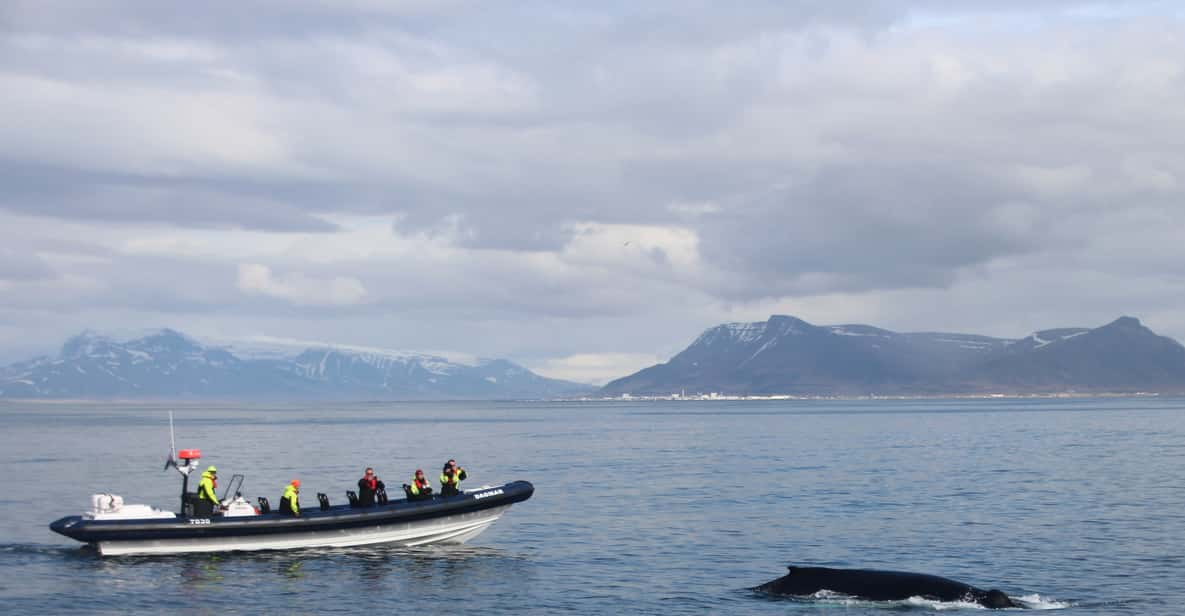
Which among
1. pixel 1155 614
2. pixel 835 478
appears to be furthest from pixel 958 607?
pixel 835 478

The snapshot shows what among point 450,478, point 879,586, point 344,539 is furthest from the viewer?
point 450,478

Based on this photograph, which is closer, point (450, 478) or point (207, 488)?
point (207, 488)

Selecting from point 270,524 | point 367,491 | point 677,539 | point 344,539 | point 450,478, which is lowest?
point 677,539

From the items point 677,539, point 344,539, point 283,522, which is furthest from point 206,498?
point 677,539

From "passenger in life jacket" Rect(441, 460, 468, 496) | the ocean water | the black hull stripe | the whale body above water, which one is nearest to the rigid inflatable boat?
the black hull stripe

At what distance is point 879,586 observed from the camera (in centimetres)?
3697

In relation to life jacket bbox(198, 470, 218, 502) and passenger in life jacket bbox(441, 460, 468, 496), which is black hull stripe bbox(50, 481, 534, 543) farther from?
life jacket bbox(198, 470, 218, 502)

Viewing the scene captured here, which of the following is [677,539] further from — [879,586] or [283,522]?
[283,522]

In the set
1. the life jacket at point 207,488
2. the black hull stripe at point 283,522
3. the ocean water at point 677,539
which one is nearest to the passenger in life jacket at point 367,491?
the black hull stripe at point 283,522

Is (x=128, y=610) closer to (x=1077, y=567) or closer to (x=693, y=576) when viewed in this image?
(x=693, y=576)

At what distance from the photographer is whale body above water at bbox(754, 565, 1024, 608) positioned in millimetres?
36031

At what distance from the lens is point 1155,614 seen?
3428cm

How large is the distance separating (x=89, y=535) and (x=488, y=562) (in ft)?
47.2

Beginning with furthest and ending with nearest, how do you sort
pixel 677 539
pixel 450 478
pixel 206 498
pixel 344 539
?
pixel 677 539, pixel 450 478, pixel 344 539, pixel 206 498
